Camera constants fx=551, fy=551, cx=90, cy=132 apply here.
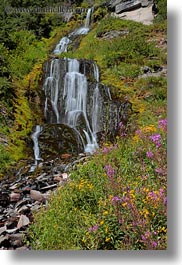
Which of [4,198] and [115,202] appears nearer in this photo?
[115,202]

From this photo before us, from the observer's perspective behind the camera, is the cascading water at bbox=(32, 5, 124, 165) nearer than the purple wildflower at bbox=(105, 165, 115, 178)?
No

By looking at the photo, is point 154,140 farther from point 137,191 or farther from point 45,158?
point 45,158

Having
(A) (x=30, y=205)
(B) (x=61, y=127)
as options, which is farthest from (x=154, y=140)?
(A) (x=30, y=205)

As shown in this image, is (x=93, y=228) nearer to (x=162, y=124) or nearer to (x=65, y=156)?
(x=65, y=156)

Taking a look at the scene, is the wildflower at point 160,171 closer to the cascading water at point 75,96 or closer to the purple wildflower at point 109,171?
the purple wildflower at point 109,171

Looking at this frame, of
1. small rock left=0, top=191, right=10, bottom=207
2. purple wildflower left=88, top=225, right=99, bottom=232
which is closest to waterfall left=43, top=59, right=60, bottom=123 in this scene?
small rock left=0, top=191, right=10, bottom=207

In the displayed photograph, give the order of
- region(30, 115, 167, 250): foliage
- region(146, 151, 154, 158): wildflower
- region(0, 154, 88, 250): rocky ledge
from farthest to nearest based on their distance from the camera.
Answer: region(146, 151, 154, 158): wildflower < region(0, 154, 88, 250): rocky ledge < region(30, 115, 167, 250): foliage

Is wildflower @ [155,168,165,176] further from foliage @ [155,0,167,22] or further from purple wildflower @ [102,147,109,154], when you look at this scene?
foliage @ [155,0,167,22]

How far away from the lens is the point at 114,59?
332 centimetres

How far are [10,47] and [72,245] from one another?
120cm

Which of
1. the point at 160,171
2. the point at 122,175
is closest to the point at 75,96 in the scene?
the point at 122,175

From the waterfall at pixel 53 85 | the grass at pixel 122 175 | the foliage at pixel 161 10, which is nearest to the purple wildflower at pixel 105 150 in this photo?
the grass at pixel 122 175

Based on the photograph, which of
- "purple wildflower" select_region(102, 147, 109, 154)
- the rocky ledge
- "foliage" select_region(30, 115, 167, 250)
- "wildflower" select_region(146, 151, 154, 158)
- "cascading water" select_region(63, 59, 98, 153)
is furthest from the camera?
"cascading water" select_region(63, 59, 98, 153)

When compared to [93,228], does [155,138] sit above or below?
above
